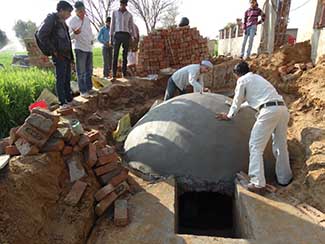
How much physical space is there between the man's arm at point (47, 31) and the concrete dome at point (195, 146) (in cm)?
191

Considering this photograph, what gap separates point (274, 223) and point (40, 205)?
2419mm

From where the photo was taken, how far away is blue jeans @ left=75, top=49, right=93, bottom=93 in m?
5.44

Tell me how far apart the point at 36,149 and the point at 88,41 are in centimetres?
275

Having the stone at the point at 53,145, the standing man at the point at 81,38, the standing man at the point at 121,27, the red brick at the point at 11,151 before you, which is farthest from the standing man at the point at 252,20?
the red brick at the point at 11,151

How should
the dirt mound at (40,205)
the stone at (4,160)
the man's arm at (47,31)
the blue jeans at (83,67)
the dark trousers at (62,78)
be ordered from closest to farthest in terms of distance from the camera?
Answer: the dirt mound at (40,205), the stone at (4,160), the man's arm at (47,31), the dark trousers at (62,78), the blue jeans at (83,67)

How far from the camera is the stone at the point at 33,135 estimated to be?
3.25 m

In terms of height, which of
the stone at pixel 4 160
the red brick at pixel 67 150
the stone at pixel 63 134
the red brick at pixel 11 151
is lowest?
the red brick at pixel 67 150

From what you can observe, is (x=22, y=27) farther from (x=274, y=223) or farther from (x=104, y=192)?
(x=274, y=223)

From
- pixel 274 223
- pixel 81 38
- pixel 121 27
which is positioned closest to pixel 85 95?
pixel 81 38

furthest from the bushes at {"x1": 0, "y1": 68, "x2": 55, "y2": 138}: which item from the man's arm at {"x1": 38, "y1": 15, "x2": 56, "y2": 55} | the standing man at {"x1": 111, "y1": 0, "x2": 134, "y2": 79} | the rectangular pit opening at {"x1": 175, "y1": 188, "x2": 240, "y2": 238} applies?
the rectangular pit opening at {"x1": 175, "y1": 188, "x2": 240, "y2": 238}

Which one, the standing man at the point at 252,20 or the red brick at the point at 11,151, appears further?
the standing man at the point at 252,20

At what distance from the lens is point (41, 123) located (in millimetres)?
3328

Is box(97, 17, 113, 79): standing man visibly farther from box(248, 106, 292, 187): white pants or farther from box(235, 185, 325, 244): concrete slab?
box(235, 185, 325, 244): concrete slab

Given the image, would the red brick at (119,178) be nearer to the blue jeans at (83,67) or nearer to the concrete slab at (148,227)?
the concrete slab at (148,227)
